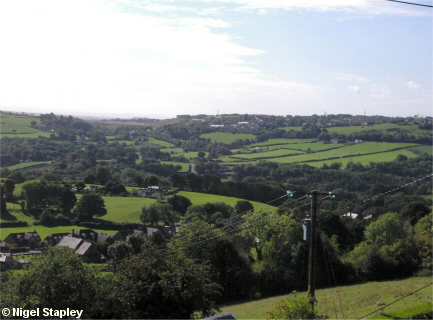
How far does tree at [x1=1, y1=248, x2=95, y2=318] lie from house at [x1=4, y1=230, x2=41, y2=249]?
911 inches

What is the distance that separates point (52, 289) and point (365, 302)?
33.9 ft

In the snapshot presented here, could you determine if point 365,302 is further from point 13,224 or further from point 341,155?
point 341,155

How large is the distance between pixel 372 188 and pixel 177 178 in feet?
89.8

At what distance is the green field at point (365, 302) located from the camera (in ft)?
39.1

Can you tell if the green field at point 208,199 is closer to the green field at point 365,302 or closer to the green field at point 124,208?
the green field at point 124,208

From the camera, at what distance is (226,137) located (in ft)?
345

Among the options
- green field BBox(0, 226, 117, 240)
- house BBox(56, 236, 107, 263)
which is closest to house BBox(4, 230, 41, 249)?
green field BBox(0, 226, 117, 240)

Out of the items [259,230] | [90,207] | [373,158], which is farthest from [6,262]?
[373,158]

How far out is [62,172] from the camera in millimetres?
65562

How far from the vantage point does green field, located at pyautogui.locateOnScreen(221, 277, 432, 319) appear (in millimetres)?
11906

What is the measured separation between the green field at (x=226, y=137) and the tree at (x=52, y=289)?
3510 inches

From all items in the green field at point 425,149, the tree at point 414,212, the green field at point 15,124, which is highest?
the green field at point 15,124

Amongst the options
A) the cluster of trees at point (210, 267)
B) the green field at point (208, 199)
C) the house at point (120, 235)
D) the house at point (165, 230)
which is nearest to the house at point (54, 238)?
the house at point (120, 235)

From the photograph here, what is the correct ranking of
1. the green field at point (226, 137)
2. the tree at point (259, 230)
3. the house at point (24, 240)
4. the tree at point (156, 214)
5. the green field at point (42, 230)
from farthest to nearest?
the green field at point (226, 137)
the tree at point (156, 214)
the green field at point (42, 230)
the house at point (24, 240)
the tree at point (259, 230)
